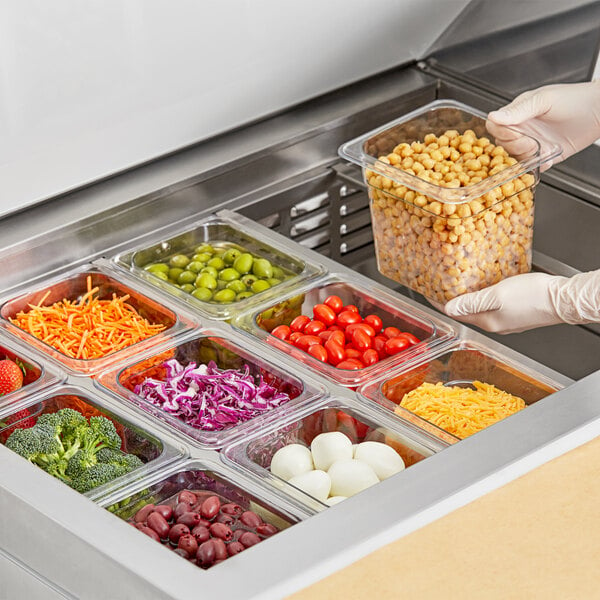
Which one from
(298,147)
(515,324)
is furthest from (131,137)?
(515,324)

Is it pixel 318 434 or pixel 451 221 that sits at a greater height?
pixel 451 221

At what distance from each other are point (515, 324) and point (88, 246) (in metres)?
0.77

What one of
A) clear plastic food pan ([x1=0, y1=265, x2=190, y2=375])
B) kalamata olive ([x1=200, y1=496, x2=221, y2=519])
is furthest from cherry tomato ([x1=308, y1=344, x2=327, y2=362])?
kalamata olive ([x1=200, y1=496, x2=221, y2=519])

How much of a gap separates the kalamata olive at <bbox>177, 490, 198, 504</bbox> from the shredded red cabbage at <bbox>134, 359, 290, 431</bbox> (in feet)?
0.67

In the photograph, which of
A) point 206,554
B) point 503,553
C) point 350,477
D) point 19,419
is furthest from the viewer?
point 19,419

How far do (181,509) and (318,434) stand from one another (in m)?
0.32

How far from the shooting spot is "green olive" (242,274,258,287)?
221cm

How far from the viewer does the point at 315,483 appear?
5.57 feet

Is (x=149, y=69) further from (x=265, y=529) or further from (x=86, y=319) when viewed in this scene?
(x=265, y=529)

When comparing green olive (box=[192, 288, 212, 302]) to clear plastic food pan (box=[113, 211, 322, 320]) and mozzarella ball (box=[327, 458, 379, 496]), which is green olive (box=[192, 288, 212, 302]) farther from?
mozzarella ball (box=[327, 458, 379, 496])

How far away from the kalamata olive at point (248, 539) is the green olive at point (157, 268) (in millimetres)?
762

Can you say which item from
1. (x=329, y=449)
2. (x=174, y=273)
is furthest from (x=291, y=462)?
(x=174, y=273)

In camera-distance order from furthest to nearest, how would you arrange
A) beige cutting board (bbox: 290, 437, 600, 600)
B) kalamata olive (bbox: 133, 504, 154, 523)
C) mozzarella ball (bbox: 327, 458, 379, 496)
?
mozzarella ball (bbox: 327, 458, 379, 496)
kalamata olive (bbox: 133, 504, 154, 523)
beige cutting board (bbox: 290, 437, 600, 600)

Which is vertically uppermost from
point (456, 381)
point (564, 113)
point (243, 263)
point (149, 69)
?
point (149, 69)
